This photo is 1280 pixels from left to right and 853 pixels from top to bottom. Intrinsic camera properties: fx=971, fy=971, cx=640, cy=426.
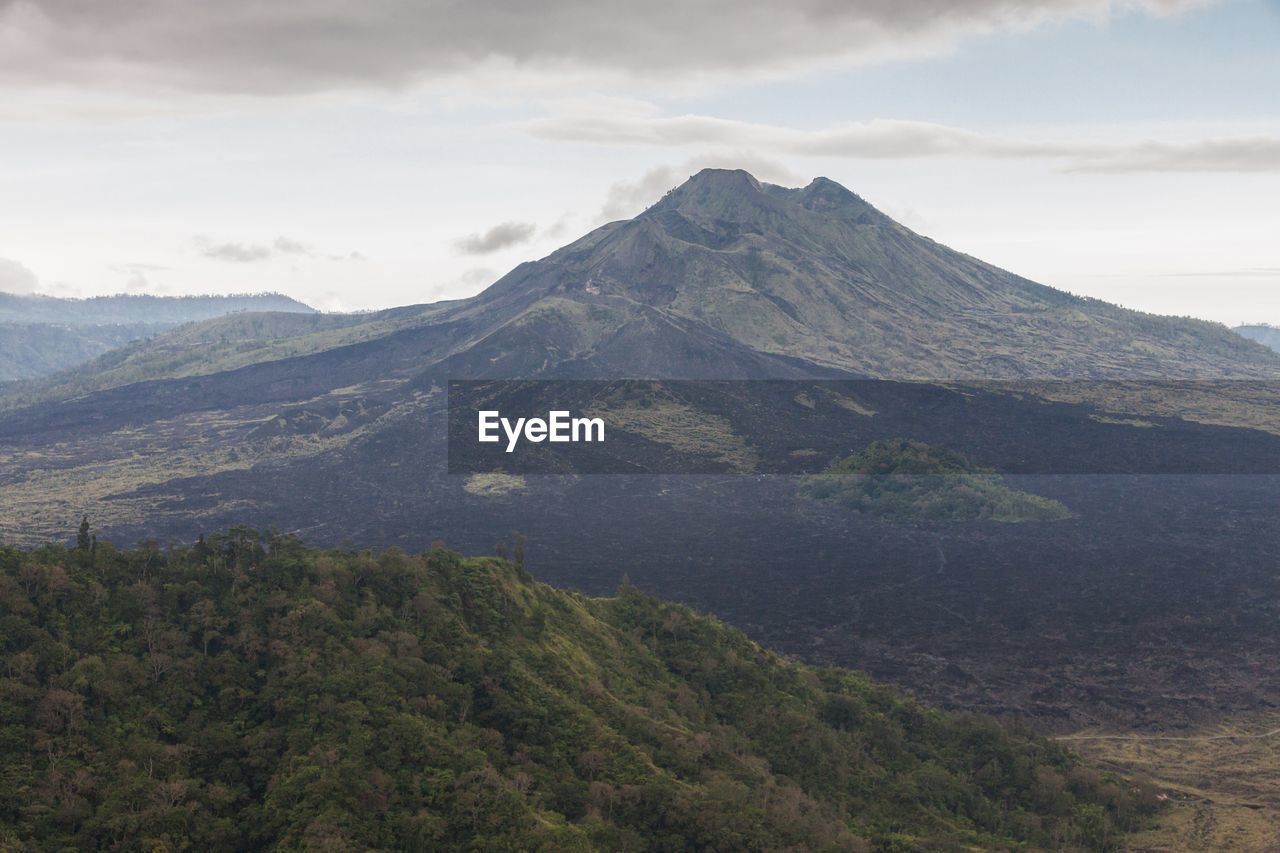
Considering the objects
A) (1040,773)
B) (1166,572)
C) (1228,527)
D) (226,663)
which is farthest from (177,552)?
(1228,527)

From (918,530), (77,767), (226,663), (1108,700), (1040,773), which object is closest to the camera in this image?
(77,767)

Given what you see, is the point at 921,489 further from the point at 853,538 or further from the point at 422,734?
the point at 422,734

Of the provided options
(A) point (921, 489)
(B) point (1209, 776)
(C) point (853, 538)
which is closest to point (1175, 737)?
(B) point (1209, 776)

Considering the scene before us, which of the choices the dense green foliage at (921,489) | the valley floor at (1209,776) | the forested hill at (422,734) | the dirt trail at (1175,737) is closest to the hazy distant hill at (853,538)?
the dirt trail at (1175,737)

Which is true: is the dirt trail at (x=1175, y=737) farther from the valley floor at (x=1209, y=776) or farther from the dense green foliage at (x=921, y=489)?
the dense green foliage at (x=921, y=489)

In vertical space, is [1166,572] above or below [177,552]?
below

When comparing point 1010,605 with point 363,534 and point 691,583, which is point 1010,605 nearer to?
point 691,583

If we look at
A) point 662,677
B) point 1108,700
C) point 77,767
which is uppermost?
point 77,767
